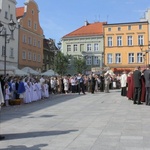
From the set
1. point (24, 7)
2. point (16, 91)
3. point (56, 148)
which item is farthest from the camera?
point (24, 7)

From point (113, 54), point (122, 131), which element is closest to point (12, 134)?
point (122, 131)

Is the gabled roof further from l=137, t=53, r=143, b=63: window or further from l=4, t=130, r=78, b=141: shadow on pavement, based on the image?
l=4, t=130, r=78, b=141: shadow on pavement

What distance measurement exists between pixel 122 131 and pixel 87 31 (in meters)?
60.2

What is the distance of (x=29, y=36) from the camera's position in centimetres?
5366

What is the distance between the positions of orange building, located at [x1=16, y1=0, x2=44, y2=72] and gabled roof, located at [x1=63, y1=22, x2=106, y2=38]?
34.8ft

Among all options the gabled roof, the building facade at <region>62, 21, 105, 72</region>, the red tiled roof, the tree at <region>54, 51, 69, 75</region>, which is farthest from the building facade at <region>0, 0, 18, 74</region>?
the gabled roof

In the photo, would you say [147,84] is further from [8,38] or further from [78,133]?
[8,38]

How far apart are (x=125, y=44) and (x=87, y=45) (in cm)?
840

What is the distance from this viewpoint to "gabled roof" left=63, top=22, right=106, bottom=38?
65.8 m

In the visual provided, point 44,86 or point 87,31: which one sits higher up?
point 87,31

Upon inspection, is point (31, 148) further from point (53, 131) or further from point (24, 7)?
point (24, 7)

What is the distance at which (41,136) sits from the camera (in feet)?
24.6

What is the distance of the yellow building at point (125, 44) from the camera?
202ft

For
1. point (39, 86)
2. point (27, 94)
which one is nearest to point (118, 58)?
point (39, 86)
